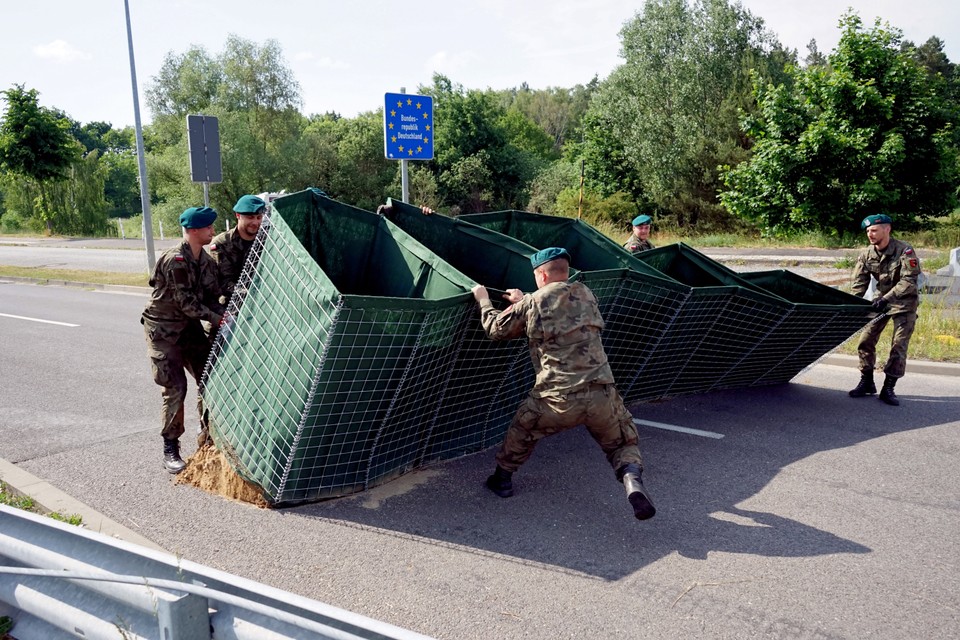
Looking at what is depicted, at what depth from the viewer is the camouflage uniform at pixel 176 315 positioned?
15.8 feet

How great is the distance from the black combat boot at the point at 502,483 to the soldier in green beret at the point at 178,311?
1.99 m

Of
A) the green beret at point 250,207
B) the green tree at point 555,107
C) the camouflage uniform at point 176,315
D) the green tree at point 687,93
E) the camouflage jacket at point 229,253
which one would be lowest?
the camouflage uniform at point 176,315

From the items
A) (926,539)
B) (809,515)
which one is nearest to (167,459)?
(809,515)

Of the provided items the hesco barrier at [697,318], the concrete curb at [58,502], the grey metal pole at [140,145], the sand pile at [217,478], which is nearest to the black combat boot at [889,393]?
the hesco barrier at [697,318]

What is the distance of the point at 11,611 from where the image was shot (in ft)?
8.96

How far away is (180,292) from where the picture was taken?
482 cm

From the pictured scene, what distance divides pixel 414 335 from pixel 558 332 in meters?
0.81

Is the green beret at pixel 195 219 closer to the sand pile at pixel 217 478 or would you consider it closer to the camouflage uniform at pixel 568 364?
the sand pile at pixel 217 478

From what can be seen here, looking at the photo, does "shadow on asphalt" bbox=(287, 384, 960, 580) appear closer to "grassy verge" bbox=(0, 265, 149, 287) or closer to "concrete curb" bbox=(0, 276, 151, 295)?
"concrete curb" bbox=(0, 276, 151, 295)

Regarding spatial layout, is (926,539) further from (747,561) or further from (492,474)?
(492,474)

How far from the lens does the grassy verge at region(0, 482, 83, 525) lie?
411 cm

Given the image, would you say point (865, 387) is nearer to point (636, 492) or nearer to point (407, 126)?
point (636, 492)

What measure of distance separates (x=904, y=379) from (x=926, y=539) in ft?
13.4

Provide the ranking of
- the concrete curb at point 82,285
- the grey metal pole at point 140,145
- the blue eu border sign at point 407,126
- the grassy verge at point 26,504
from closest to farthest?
the grassy verge at point 26,504 < the blue eu border sign at point 407,126 < the concrete curb at point 82,285 < the grey metal pole at point 140,145
